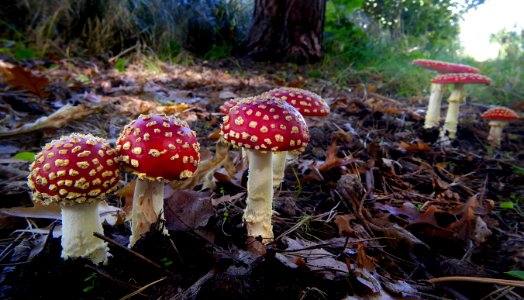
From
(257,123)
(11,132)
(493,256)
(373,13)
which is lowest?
(493,256)

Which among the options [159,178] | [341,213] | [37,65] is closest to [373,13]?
[37,65]

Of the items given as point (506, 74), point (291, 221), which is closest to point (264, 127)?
point (291, 221)

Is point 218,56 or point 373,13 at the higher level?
point 373,13

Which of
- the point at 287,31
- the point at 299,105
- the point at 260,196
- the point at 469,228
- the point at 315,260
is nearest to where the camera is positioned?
the point at 315,260

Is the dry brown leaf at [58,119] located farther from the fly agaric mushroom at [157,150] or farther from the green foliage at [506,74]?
the green foliage at [506,74]

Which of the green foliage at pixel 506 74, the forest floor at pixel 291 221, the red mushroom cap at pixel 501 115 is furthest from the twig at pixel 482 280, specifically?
the green foliage at pixel 506 74

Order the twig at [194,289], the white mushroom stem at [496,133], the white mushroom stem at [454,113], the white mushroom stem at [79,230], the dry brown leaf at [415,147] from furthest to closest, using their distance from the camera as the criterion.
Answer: the white mushroom stem at [454,113], the white mushroom stem at [496,133], the dry brown leaf at [415,147], the white mushroom stem at [79,230], the twig at [194,289]

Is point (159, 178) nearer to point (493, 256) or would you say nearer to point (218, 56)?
point (493, 256)

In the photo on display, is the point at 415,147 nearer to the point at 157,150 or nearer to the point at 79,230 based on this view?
the point at 157,150
